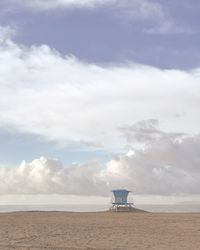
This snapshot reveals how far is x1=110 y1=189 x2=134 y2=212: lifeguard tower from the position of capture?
6350cm

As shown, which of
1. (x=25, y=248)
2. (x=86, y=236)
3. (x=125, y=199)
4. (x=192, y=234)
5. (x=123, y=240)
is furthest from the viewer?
(x=125, y=199)

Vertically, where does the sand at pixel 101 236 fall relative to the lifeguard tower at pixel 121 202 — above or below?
below

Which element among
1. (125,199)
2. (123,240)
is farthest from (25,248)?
(125,199)

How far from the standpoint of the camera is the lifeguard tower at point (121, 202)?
63.5 metres

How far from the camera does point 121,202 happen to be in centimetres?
6475

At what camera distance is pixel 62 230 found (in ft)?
109

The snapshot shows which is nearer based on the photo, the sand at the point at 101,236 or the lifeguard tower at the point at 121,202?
the sand at the point at 101,236

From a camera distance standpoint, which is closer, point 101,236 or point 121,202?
point 101,236

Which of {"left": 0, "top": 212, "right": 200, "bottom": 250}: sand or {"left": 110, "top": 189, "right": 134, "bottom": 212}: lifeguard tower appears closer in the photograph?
{"left": 0, "top": 212, "right": 200, "bottom": 250}: sand

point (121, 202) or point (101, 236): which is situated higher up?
point (121, 202)

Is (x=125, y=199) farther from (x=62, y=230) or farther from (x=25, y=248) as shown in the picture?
(x=25, y=248)

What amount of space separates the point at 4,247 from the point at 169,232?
12.5m

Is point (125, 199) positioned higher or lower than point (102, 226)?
higher

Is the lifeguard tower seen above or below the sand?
above
